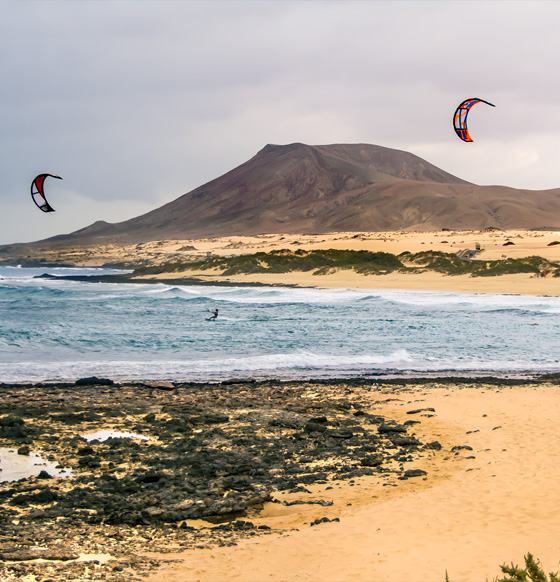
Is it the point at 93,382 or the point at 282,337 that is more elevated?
the point at 93,382

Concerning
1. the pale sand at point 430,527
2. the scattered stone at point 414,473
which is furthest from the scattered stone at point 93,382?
the scattered stone at point 414,473

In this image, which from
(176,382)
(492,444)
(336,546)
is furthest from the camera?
(176,382)

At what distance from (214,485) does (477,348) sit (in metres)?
14.6

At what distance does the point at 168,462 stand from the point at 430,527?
4.04 metres

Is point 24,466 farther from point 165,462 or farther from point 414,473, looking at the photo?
point 414,473

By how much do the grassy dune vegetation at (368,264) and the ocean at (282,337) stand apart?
11.2 metres

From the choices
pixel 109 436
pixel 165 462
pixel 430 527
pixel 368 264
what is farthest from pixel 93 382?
pixel 368 264

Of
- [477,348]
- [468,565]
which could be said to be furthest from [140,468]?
[477,348]

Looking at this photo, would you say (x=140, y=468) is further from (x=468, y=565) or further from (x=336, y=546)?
(x=468, y=565)

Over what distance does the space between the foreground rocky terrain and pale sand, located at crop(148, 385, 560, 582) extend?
1.11ft

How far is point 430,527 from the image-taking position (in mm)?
7109

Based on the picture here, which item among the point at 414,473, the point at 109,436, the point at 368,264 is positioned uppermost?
the point at 368,264

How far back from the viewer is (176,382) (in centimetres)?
1633

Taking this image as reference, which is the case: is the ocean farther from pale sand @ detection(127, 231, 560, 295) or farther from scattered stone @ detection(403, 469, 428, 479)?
scattered stone @ detection(403, 469, 428, 479)
